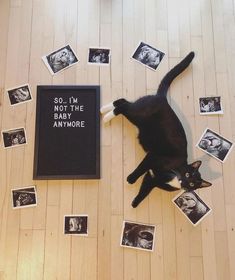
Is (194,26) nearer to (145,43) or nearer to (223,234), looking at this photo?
(145,43)

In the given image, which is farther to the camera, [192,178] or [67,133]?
[67,133]

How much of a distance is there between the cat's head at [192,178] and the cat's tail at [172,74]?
1.49ft

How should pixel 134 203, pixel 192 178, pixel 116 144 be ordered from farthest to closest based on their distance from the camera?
pixel 116 144, pixel 134 203, pixel 192 178

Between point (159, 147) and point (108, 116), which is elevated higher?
point (108, 116)

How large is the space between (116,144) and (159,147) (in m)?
0.26

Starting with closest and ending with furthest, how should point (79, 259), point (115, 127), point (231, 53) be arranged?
point (79, 259) → point (115, 127) → point (231, 53)

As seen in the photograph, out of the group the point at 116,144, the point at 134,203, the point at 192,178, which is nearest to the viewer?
the point at 192,178

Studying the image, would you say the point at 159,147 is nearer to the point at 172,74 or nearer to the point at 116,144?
the point at 116,144

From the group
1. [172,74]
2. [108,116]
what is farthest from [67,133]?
[172,74]

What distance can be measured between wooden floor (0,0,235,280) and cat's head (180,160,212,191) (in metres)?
0.17

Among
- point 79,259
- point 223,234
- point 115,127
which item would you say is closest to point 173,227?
point 223,234

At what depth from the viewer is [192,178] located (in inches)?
60.3

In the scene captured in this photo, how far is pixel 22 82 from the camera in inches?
72.6

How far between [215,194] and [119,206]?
1.66ft
